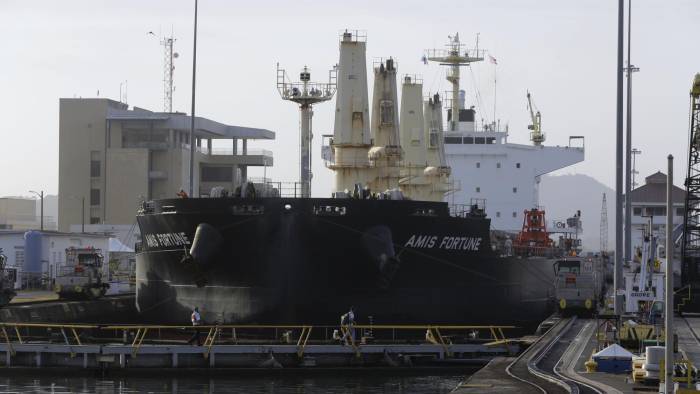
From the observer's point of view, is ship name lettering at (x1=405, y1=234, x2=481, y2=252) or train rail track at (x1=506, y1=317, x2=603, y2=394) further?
ship name lettering at (x1=405, y1=234, x2=481, y2=252)

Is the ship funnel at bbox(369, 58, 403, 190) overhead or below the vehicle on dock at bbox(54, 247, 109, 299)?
overhead

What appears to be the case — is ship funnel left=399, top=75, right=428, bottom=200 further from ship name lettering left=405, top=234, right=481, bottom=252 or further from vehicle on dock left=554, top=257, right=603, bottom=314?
ship name lettering left=405, top=234, right=481, bottom=252

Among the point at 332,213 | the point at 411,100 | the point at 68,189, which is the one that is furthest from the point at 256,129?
the point at 332,213

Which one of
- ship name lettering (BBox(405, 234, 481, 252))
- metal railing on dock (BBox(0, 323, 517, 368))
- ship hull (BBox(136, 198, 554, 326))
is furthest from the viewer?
ship name lettering (BBox(405, 234, 481, 252))

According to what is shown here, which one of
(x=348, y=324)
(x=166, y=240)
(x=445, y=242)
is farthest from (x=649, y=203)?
(x=348, y=324)

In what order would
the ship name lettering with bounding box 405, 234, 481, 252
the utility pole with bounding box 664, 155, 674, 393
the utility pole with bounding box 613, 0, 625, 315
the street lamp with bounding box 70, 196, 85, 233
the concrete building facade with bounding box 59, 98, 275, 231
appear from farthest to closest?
the concrete building facade with bounding box 59, 98, 275, 231, the street lamp with bounding box 70, 196, 85, 233, the ship name lettering with bounding box 405, 234, 481, 252, the utility pole with bounding box 613, 0, 625, 315, the utility pole with bounding box 664, 155, 674, 393

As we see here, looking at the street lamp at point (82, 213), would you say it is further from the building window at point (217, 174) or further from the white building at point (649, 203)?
the white building at point (649, 203)

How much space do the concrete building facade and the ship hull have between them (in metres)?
42.6

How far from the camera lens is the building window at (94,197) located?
81.6m

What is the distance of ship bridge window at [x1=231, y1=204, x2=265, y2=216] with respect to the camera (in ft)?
118

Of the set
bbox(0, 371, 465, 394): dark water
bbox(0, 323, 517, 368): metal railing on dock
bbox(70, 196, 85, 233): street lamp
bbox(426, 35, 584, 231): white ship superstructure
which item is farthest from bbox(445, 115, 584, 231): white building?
bbox(0, 371, 465, 394): dark water

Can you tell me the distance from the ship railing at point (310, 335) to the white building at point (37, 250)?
71.3ft

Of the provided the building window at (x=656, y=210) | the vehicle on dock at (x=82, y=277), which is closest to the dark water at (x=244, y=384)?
the vehicle on dock at (x=82, y=277)

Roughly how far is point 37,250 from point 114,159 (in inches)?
880
